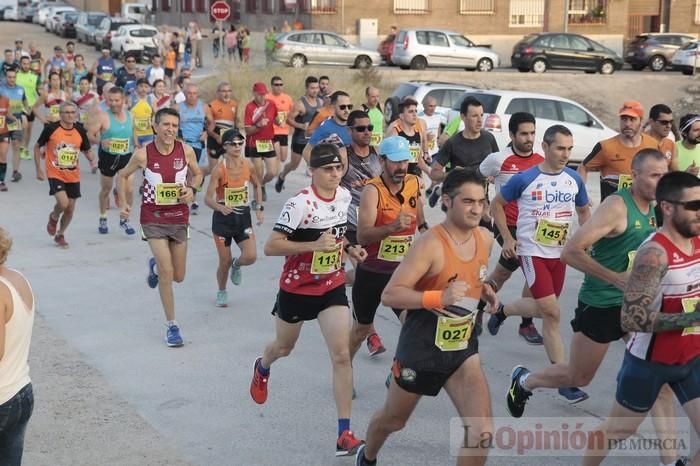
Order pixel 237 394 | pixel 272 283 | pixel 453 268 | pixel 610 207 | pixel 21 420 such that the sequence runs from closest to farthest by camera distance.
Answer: pixel 21 420 → pixel 453 268 → pixel 610 207 → pixel 237 394 → pixel 272 283

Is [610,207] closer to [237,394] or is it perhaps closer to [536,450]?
[536,450]

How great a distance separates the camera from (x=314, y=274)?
6570 mm

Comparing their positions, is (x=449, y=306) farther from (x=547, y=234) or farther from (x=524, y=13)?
(x=524, y=13)

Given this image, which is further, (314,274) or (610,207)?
(314,274)

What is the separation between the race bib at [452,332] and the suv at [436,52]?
31525 millimetres

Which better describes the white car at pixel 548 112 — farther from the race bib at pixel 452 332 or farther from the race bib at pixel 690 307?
the race bib at pixel 690 307

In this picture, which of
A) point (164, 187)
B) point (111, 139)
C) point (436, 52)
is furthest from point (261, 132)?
point (436, 52)

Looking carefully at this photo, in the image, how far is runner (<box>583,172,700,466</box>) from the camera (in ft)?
15.8

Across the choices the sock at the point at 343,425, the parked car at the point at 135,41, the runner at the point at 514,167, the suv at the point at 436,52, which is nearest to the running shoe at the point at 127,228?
the runner at the point at 514,167

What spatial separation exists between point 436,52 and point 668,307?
32169 millimetres

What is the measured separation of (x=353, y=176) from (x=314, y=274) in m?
2.34

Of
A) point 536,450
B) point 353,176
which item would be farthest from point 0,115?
point 536,450

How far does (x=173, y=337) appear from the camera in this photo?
8.69 meters

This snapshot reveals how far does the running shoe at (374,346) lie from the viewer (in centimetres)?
827
